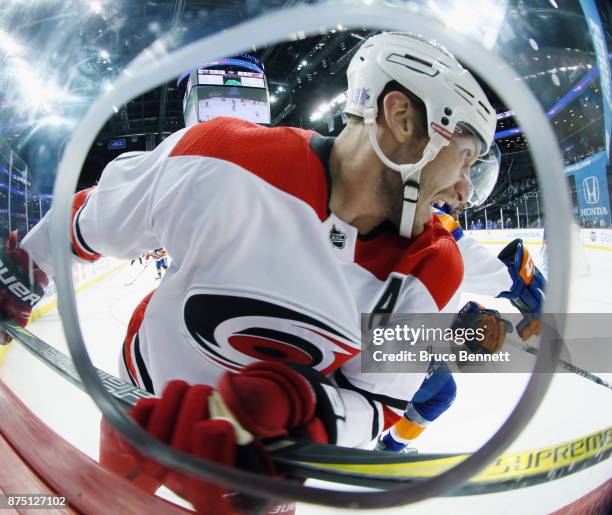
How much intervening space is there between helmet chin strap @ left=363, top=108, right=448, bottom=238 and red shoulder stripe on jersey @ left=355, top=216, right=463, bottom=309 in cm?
7

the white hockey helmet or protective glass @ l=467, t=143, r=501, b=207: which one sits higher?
the white hockey helmet

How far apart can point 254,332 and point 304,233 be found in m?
0.14

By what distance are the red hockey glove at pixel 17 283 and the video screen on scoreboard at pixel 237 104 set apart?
37 centimetres

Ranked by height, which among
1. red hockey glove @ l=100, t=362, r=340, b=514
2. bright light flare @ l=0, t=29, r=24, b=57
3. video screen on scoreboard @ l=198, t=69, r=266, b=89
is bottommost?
red hockey glove @ l=100, t=362, r=340, b=514

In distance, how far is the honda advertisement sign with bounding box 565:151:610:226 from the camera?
556 mm

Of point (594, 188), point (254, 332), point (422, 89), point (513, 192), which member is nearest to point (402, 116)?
point (422, 89)

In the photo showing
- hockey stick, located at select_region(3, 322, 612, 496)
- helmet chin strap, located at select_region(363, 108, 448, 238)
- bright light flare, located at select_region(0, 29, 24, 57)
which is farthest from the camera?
bright light flare, located at select_region(0, 29, 24, 57)

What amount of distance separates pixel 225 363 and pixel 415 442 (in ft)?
2.47

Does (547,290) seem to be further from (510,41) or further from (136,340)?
(136,340)

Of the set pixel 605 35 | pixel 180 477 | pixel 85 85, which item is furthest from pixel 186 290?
pixel 605 35

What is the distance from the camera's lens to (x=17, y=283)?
Answer: 1.90 feet

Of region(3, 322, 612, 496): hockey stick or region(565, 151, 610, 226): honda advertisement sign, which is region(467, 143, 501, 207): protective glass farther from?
region(3, 322, 612, 496): hockey stick

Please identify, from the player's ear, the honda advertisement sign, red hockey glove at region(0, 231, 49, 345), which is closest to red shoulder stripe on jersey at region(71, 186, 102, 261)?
red hockey glove at region(0, 231, 49, 345)

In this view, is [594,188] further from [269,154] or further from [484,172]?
[269,154]
